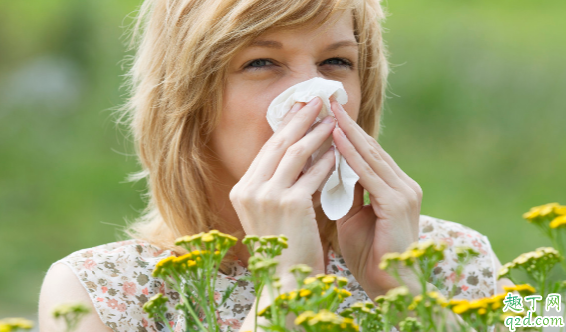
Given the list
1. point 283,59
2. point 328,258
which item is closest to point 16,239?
point 328,258

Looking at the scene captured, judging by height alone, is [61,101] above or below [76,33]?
below

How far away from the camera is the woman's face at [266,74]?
5.46ft

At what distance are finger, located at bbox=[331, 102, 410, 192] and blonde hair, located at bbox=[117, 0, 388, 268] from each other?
0.34 m

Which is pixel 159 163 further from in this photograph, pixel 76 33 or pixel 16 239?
pixel 76 33

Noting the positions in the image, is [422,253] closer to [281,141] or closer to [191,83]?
[281,141]

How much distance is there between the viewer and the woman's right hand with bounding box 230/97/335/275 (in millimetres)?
1282

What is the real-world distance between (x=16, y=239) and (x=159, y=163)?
3891 millimetres

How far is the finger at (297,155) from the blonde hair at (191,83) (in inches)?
13.5

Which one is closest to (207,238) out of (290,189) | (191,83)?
(290,189)

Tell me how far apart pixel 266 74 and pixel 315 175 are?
1.34 ft

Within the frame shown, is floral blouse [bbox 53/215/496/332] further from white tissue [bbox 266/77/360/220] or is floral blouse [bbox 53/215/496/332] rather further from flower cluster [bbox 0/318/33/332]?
flower cluster [bbox 0/318/33/332]

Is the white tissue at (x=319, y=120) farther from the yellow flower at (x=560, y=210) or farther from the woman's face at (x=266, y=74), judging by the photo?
the yellow flower at (x=560, y=210)

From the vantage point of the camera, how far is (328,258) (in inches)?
81.8

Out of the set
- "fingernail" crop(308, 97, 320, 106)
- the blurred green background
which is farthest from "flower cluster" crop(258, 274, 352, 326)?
the blurred green background
